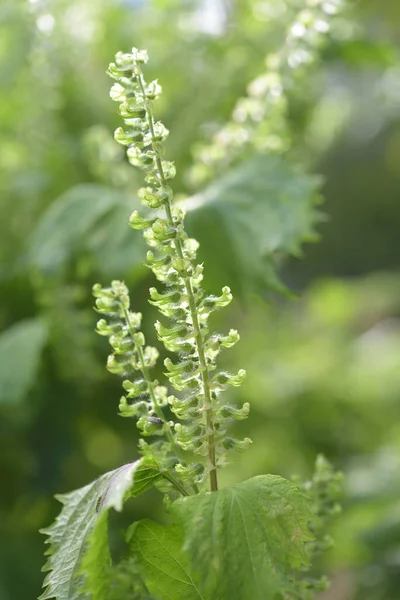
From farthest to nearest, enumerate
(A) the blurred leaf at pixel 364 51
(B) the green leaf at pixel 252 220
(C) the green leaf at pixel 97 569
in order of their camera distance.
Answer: (A) the blurred leaf at pixel 364 51
(B) the green leaf at pixel 252 220
(C) the green leaf at pixel 97 569

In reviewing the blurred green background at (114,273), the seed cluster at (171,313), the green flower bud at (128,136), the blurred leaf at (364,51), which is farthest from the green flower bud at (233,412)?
the blurred leaf at (364,51)

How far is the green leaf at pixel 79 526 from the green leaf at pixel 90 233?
0.27m

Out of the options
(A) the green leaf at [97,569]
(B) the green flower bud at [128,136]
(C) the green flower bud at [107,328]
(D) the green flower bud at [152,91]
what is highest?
(D) the green flower bud at [152,91]

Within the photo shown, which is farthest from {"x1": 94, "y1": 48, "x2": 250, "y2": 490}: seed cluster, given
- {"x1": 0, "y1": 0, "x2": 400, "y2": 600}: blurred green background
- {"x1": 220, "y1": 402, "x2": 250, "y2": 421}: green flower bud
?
{"x1": 0, "y1": 0, "x2": 400, "y2": 600}: blurred green background

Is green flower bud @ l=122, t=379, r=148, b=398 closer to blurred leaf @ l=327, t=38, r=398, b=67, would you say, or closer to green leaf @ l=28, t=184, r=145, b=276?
green leaf @ l=28, t=184, r=145, b=276

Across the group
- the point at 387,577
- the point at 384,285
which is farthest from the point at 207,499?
the point at 384,285

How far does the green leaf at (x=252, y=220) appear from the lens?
0.54m

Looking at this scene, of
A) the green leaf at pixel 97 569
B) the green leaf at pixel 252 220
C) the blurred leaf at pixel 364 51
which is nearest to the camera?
the green leaf at pixel 97 569

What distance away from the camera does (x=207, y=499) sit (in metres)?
0.30

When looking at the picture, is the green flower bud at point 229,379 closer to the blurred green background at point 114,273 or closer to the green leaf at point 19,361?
the blurred green background at point 114,273

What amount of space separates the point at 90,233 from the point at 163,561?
1.15 ft

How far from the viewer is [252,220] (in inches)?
23.2

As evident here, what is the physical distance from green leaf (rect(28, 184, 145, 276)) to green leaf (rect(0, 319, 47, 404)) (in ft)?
0.18

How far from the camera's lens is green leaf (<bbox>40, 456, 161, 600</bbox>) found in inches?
12.1
